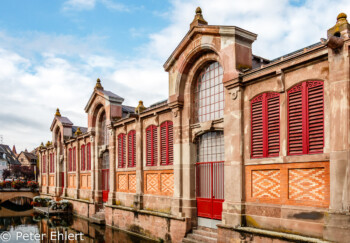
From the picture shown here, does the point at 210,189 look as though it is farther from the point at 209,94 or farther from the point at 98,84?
the point at 98,84

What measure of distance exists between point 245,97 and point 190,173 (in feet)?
14.8

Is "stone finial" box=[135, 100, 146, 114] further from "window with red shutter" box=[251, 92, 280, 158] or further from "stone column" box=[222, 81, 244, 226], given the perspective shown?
"window with red shutter" box=[251, 92, 280, 158]

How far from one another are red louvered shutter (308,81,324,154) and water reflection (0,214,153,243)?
10.1 meters

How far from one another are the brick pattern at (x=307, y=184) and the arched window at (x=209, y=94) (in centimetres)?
416

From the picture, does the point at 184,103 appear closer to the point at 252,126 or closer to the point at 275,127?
the point at 252,126

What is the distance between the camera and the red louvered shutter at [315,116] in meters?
9.21

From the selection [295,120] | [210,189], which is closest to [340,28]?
[295,120]

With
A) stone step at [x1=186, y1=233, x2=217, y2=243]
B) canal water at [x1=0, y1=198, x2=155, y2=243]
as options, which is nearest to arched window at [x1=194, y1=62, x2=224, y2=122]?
stone step at [x1=186, y1=233, x2=217, y2=243]

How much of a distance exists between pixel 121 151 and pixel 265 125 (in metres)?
11.8

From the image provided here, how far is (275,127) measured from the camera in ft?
34.8

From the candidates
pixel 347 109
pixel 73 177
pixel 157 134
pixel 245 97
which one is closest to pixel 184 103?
pixel 157 134

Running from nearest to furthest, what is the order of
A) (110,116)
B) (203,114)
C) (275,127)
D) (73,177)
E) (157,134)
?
(275,127)
(203,114)
(157,134)
(110,116)
(73,177)

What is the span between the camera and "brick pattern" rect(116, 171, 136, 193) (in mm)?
18956

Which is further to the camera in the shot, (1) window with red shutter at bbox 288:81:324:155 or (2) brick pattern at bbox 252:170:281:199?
(2) brick pattern at bbox 252:170:281:199
